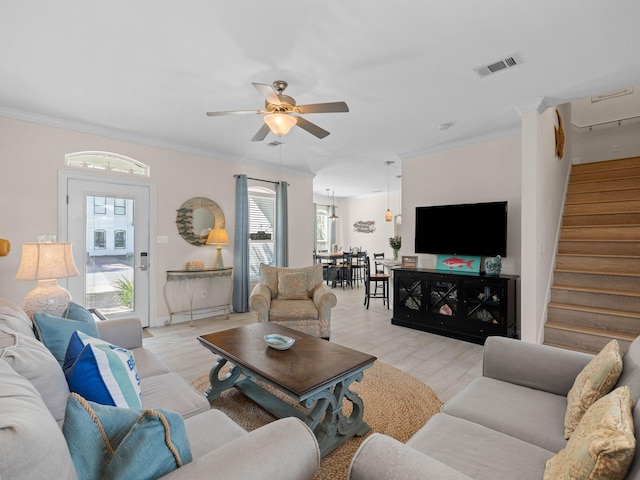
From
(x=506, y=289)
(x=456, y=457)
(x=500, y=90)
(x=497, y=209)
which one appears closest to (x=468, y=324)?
(x=506, y=289)

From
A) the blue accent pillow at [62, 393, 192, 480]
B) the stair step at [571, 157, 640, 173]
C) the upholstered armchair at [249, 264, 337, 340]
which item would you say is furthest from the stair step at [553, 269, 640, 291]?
the blue accent pillow at [62, 393, 192, 480]

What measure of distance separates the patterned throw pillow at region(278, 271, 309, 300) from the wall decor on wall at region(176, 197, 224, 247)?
1.72 meters

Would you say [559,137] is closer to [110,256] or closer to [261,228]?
[261,228]

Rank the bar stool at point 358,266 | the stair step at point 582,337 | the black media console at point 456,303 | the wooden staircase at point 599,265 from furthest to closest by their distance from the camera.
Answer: the bar stool at point 358,266
the black media console at point 456,303
the wooden staircase at point 599,265
the stair step at point 582,337

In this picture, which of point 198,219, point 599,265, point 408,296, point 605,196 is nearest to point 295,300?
point 408,296

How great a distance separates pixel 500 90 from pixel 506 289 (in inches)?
84.5

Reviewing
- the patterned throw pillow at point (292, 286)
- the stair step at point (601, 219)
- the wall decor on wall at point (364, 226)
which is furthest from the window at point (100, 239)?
the wall decor on wall at point (364, 226)

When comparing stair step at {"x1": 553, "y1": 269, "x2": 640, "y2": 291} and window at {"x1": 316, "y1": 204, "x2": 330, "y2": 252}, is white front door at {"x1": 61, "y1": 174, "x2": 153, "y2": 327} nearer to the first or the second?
stair step at {"x1": 553, "y1": 269, "x2": 640, "y2": 291}

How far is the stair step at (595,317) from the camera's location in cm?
328

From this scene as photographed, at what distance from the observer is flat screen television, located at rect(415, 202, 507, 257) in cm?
412

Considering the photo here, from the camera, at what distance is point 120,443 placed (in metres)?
0.90

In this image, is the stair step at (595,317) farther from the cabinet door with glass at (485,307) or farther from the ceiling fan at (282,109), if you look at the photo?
the ceiling fan at (282,109)

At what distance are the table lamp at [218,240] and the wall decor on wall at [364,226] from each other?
19.7ft

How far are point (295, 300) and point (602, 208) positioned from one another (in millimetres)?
4324
